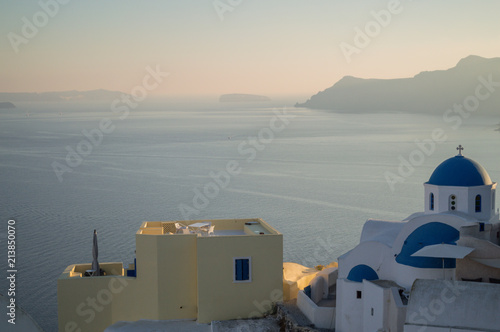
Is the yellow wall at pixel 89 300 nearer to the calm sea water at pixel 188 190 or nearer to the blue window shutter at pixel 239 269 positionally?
the blue window shutter at pixel 239 269

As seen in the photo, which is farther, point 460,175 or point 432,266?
point 460,175

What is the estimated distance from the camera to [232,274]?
17.9 meters

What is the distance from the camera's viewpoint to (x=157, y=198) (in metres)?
48.0

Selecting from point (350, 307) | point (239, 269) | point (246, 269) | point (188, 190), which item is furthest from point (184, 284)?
point (188, 190)

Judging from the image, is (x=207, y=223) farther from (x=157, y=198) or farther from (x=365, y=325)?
(x=157, y=198)

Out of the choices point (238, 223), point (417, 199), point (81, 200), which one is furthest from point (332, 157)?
point (238, 223)

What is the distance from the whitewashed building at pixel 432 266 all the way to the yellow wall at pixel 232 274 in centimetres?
227

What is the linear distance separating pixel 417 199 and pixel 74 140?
6351cm

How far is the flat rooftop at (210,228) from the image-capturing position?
18.8m

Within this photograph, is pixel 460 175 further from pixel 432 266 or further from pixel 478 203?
pixel 432 266

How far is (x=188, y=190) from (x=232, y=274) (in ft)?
113

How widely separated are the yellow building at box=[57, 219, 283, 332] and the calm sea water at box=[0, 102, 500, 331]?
755cm

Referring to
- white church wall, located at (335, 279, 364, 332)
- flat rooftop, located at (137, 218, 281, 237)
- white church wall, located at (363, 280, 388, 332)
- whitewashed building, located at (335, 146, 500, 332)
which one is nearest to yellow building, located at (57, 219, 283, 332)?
flat rooftop, located at (137, 218, 281, 237)

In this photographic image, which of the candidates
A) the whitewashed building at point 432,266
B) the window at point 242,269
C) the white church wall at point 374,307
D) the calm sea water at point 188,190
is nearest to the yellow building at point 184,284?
the window at point 242,269
